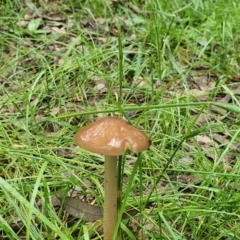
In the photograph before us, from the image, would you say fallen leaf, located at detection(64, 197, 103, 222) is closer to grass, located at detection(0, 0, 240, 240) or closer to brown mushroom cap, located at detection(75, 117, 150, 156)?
grass, located at detection(0, 0, 240, 240)

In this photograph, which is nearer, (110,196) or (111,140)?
(111,140)

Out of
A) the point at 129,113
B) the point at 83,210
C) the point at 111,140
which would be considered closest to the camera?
the point at 111,140

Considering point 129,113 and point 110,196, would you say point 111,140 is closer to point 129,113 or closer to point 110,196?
point 110,196

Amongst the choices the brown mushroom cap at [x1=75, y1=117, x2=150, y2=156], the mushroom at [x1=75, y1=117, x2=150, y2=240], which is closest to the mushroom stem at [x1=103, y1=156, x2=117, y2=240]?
the mushroom at [x1=75, y1=117, x2=150, y2=240]

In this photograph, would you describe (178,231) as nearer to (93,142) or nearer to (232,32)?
(93,142)

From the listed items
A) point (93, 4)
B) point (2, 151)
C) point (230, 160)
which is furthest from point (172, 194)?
point (93, 4)

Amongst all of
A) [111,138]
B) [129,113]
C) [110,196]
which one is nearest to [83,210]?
[110,196]
